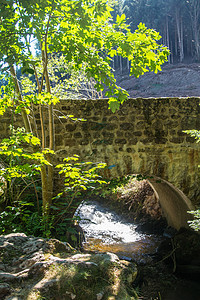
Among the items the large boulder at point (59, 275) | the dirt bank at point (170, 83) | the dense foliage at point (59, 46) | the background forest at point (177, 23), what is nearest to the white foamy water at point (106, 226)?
the dense foliage at point (59, 46)

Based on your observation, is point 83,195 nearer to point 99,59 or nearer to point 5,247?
point 99,59

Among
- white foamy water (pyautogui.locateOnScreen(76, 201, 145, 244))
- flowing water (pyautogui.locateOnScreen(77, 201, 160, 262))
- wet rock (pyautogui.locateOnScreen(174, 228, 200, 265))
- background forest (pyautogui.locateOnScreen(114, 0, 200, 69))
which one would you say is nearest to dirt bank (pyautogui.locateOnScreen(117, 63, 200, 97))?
background forest (pyautogui.locateOnScreen(114, 0, 200, 69))

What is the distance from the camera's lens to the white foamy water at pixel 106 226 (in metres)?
7.38

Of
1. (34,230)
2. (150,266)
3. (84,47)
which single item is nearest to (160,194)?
(150,266)

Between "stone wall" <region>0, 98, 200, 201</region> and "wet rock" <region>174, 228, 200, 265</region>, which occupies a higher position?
"stone wall" <region>0, 98, 200, 201</region>

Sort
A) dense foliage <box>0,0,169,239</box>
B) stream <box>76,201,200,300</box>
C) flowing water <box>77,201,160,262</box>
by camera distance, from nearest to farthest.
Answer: dense foliage <box>0,0,169,239</box> < stream <box>76,201,200,300</box> < flowing water <box>77,201,160,262</box>

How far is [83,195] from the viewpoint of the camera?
453 cm

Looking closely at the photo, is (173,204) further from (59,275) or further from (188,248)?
(59,275)

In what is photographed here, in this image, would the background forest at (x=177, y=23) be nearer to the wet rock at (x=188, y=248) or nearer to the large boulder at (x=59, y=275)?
the wet rock at (x=188, y=248)

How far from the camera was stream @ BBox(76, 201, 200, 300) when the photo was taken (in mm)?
4750

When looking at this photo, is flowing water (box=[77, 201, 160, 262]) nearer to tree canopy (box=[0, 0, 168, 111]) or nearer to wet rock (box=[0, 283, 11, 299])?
tree canopy (box=[0, 0, 168, 111])

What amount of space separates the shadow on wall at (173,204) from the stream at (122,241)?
0.67 metres

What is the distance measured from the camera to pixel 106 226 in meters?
8.44

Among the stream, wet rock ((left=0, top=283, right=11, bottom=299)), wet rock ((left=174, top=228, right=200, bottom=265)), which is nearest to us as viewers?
wet rock ((left=0, top=283, right=11, bottom=299))
